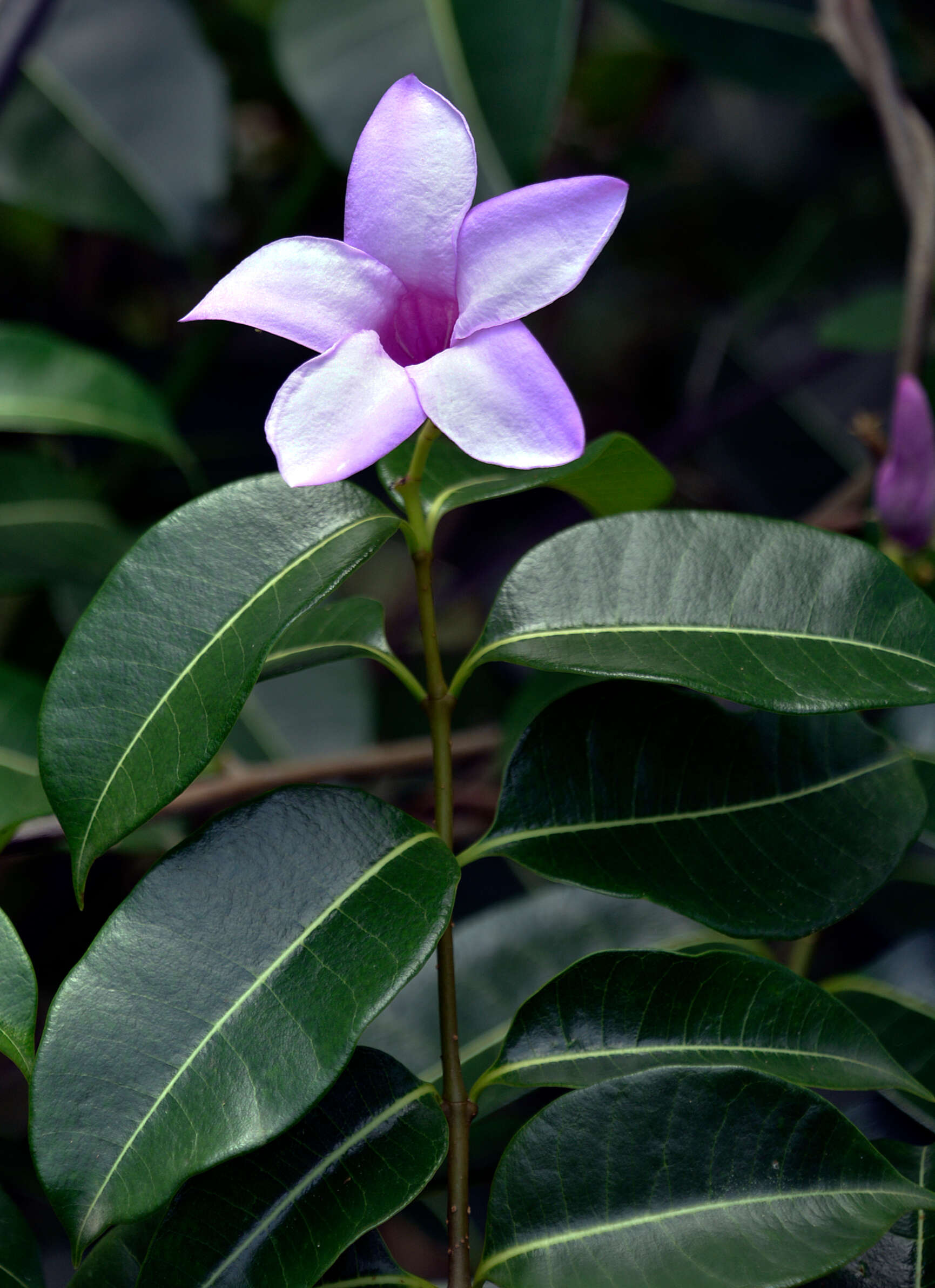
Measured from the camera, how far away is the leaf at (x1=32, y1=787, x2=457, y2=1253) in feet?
1.26

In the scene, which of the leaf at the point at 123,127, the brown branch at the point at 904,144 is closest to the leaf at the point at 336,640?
the brown branch at the point at 904,144

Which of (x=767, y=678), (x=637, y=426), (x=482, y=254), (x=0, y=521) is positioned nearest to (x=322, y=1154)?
(x=767, y=678)

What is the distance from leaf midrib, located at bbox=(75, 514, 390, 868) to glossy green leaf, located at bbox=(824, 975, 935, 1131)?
15.8 inches

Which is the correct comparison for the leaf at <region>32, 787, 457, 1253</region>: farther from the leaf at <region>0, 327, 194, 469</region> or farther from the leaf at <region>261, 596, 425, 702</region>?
the leaf at <region>0, 327, 194, 469</region>

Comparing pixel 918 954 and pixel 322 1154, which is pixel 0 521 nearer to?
pixel 322 1154

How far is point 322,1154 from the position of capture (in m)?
0.45

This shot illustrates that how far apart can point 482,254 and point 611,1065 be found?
376mm

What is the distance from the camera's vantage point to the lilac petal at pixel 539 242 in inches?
16.5

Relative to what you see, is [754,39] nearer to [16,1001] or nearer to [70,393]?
[70,393]

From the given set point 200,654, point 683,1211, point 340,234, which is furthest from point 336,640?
point 340,234

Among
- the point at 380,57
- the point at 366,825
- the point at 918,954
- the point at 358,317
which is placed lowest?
the point at 918,954

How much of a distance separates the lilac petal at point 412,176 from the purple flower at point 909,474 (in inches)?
13.9

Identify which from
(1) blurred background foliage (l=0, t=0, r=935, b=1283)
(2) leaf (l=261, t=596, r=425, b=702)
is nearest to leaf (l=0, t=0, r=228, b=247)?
(1) blurred background foliage (l=0, t=0, r=935, b=1283)

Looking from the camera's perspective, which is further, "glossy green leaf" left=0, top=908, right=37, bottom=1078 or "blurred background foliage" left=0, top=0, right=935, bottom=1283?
"blurred background foliage" left=0, top=0, right=935, bottom=1283
